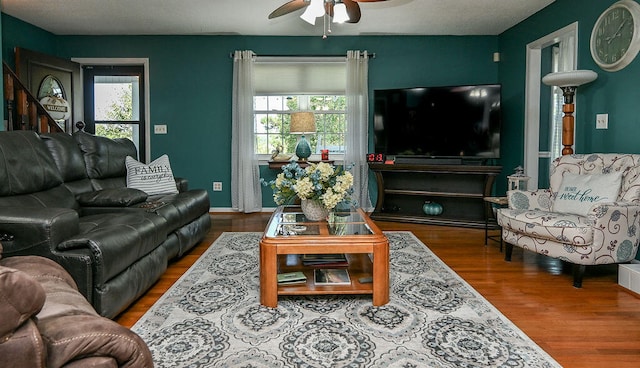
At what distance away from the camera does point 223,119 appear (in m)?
6.34

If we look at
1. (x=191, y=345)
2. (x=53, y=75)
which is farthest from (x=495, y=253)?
(x=53, y=75)

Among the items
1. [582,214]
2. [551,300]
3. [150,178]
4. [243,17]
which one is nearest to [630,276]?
[582,214]

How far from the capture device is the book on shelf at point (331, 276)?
272cm

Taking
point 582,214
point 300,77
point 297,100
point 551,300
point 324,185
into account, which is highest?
point 300,77

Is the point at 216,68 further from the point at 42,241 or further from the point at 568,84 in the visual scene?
the point at 42,241

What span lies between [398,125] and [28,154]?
13.7 ft

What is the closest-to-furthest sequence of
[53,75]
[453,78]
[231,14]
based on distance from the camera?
1. [231,14]
2. [53,75]
3. [453,78]

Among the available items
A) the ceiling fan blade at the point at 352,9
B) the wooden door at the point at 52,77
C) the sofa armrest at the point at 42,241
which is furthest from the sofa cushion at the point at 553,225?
the wooden door at the point at 52,77

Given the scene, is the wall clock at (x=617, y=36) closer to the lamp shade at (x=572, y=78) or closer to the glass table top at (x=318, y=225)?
the lamp shade at (x=572, y=78)

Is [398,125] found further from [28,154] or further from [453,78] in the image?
[28,154]

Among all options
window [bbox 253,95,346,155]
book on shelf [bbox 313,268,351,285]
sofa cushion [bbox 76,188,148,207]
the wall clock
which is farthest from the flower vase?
window [bbox 253,95,346,155]

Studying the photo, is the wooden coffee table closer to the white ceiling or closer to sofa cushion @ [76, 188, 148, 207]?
sofa cushion @ [76, 188, 148, 207]

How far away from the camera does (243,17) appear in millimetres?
5359

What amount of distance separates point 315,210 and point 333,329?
1003 millimetres
